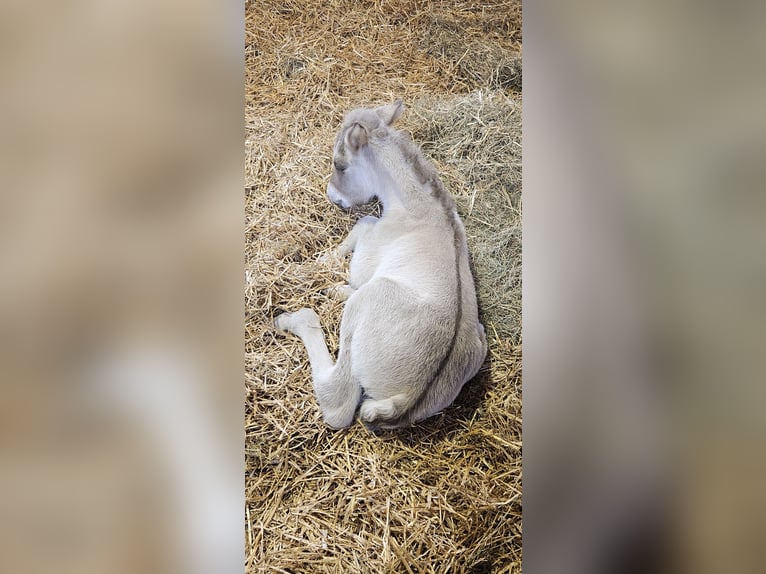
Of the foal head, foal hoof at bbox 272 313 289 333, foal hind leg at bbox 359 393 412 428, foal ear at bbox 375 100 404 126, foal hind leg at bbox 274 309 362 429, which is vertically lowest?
foal hind leg at bbox 359 393 412 428

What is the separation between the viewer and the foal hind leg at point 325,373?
1.42 meters

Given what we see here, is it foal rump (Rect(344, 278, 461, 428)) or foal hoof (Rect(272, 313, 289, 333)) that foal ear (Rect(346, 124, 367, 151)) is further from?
foal hoof (Rect(272, 313, 289, 333))

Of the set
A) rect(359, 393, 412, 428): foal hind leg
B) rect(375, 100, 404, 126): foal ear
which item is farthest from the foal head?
rect(359, 393, 412, 428): foal hind leg

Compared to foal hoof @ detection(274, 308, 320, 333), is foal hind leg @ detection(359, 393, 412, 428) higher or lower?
lower
